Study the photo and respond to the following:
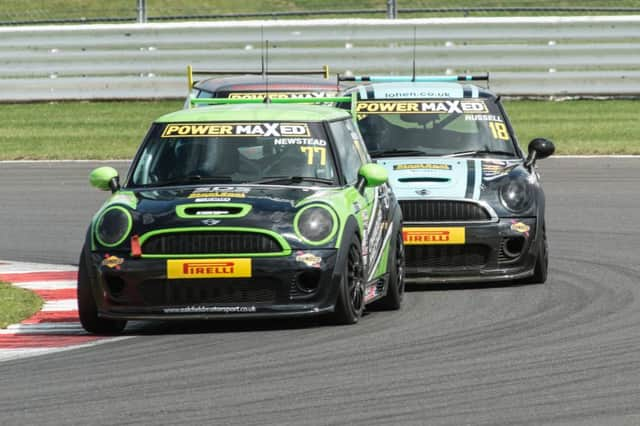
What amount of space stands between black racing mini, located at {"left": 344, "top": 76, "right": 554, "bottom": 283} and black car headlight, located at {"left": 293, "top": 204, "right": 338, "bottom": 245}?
211cm

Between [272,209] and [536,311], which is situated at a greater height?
[272,209]

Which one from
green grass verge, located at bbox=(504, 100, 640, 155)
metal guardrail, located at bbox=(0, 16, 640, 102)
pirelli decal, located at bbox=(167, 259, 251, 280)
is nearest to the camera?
pirelli decal, located at bbox=(167, 259, 251, 280)

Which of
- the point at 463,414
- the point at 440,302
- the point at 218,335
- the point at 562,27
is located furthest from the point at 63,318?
the point at 562,27

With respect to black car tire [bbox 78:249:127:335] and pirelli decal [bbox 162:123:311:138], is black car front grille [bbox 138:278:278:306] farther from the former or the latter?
pirelli decal [bbox 162:123:311:138]

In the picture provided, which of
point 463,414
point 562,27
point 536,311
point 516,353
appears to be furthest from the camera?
point 562,27

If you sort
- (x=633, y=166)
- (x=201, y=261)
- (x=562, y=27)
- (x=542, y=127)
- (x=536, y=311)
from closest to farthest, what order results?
(x=201, y=261), (x=536, y=311), (x=633, y=166), (x=542, y=127), (x=562, y=27)

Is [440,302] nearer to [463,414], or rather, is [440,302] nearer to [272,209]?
[272,209]

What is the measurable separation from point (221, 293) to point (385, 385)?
1.87m

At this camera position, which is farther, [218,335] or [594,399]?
[218,335]

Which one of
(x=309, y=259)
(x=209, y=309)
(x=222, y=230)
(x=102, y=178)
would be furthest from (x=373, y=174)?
(x=102, y=178)

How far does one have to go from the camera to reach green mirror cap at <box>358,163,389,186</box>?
9805 millimetres

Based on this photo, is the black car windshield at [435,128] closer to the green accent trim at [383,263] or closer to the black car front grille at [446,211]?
the black car front grille at [446,211]

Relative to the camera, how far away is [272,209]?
923cm

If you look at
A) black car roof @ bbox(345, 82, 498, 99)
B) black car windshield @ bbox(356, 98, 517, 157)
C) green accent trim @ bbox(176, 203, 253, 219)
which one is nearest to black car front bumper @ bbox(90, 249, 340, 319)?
green accent trim @ bbox(176, 203, 253, 219)
